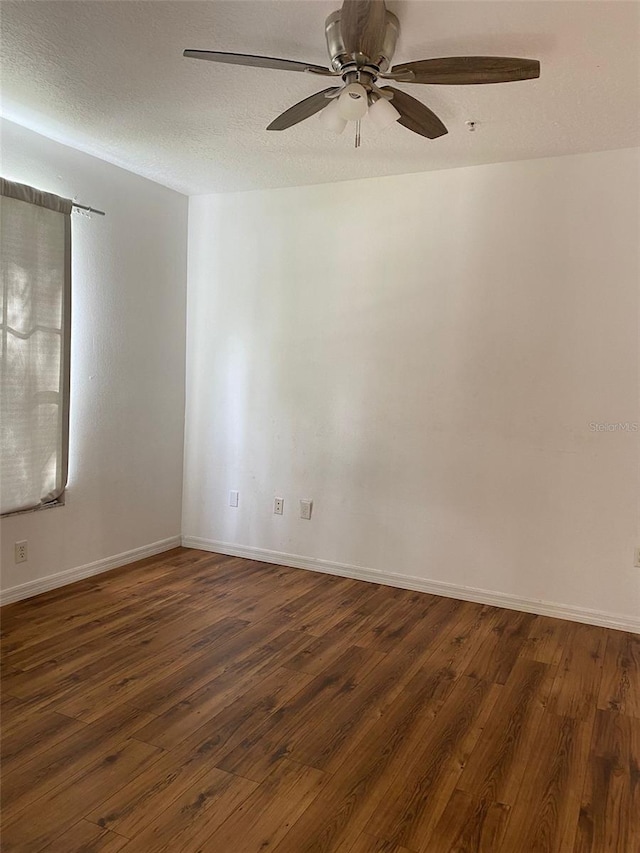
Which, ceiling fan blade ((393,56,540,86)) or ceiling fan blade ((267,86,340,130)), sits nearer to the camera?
ceiling fan blade ((393,56,540,86))

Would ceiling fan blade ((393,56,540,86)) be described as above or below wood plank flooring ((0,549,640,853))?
above

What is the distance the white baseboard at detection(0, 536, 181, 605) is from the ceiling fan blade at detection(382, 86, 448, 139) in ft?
9.74

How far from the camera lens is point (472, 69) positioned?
6.16ft

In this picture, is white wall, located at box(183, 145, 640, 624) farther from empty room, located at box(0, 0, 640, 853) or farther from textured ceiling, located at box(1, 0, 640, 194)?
textured ceiling, located at box(1, 0, 640, 194)

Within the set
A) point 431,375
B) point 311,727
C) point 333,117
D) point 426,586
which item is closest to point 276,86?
point 333,117

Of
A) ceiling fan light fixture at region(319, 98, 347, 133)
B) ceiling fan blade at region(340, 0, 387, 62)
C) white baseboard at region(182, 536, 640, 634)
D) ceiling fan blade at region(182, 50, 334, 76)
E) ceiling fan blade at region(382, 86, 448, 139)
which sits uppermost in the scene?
ceiling fan blade at region(340, 0, 387, 62)

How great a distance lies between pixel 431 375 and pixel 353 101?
6.13ft

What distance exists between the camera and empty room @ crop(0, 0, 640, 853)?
189 cm

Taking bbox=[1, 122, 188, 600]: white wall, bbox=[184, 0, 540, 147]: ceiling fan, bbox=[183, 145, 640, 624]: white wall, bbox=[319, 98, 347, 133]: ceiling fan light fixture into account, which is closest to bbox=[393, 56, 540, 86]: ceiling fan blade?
bbox=[184, 0, 540, 147]: ceiling fan

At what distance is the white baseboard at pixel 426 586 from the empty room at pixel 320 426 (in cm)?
2

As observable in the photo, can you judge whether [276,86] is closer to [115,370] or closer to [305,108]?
[305,108]

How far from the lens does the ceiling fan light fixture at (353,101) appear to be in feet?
6.25

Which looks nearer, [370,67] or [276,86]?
[370,67]

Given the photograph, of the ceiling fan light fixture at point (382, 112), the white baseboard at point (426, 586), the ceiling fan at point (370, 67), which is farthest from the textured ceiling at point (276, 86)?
the white baseboard at point (426, 586)
